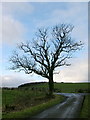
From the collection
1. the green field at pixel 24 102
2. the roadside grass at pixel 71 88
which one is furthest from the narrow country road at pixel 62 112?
the roadside grass at pixel 71 88

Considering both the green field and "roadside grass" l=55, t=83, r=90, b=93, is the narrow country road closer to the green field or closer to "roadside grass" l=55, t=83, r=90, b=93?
the green field

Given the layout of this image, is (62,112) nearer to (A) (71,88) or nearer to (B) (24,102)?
(B) (24,102)

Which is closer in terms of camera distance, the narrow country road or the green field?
the narrow country road

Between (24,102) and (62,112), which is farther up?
(62,112)

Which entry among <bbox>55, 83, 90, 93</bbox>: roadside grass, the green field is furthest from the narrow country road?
<bbox>55, 83, 90, 93</bbox>: roadside grass

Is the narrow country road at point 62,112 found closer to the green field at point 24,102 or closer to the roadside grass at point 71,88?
the green field at point 24,102

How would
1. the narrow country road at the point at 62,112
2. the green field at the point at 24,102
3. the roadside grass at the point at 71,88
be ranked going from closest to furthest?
the narrow country road at the point at 62,112 < the green field at the point at 24,102 < the roadside grass at the point at 71,88

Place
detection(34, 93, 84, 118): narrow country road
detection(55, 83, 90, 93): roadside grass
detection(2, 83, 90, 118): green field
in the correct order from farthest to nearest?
detection(55, 83, 90, 93): roadside grass, detection(2, 83, 90, 118): green field, detection(34, 93, 84, 118): narrow country road

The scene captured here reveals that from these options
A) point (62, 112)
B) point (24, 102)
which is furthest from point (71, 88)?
point (62, 112)

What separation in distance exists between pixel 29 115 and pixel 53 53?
30263 mm

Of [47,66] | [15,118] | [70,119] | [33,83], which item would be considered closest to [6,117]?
[15,118]

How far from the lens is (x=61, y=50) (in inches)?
2034

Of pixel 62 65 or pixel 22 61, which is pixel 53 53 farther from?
pixel 22 61

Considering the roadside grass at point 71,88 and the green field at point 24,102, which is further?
the roadside grass at point 71,88
